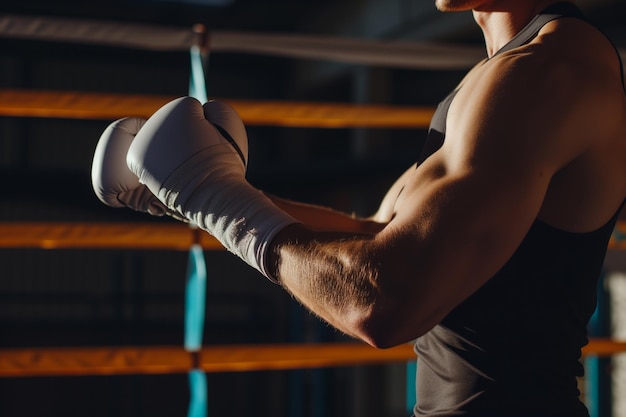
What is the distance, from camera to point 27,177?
10.4 ft

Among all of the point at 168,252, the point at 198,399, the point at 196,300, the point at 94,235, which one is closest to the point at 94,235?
the point at 94,235

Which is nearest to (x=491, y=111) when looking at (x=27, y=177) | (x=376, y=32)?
(x=27, y=177)

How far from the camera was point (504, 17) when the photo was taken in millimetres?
1184

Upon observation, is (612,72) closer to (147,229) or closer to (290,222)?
(290,222)

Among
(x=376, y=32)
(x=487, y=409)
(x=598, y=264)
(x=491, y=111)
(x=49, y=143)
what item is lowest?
(x=487, y=409)

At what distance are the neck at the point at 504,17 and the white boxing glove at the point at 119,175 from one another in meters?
0.52

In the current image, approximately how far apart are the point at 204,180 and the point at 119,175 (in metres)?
0.34

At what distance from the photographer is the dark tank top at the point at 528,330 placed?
0.98 metres

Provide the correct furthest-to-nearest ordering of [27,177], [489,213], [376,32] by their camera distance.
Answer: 1. [376,32]
2. [27,177]
3. [489,213]

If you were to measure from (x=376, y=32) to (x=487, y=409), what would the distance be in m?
5.39

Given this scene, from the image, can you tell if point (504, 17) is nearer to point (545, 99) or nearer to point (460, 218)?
point (545, 99)

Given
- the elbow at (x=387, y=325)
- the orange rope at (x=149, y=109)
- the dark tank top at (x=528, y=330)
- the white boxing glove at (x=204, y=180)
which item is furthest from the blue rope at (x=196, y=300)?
the elbow at (x=387, y=325)

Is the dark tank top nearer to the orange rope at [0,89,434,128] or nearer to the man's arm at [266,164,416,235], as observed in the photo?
the man's arm at [266,164,416,235]

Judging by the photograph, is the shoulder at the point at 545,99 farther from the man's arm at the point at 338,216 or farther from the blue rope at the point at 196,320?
the blue rope at the point at 196,320
